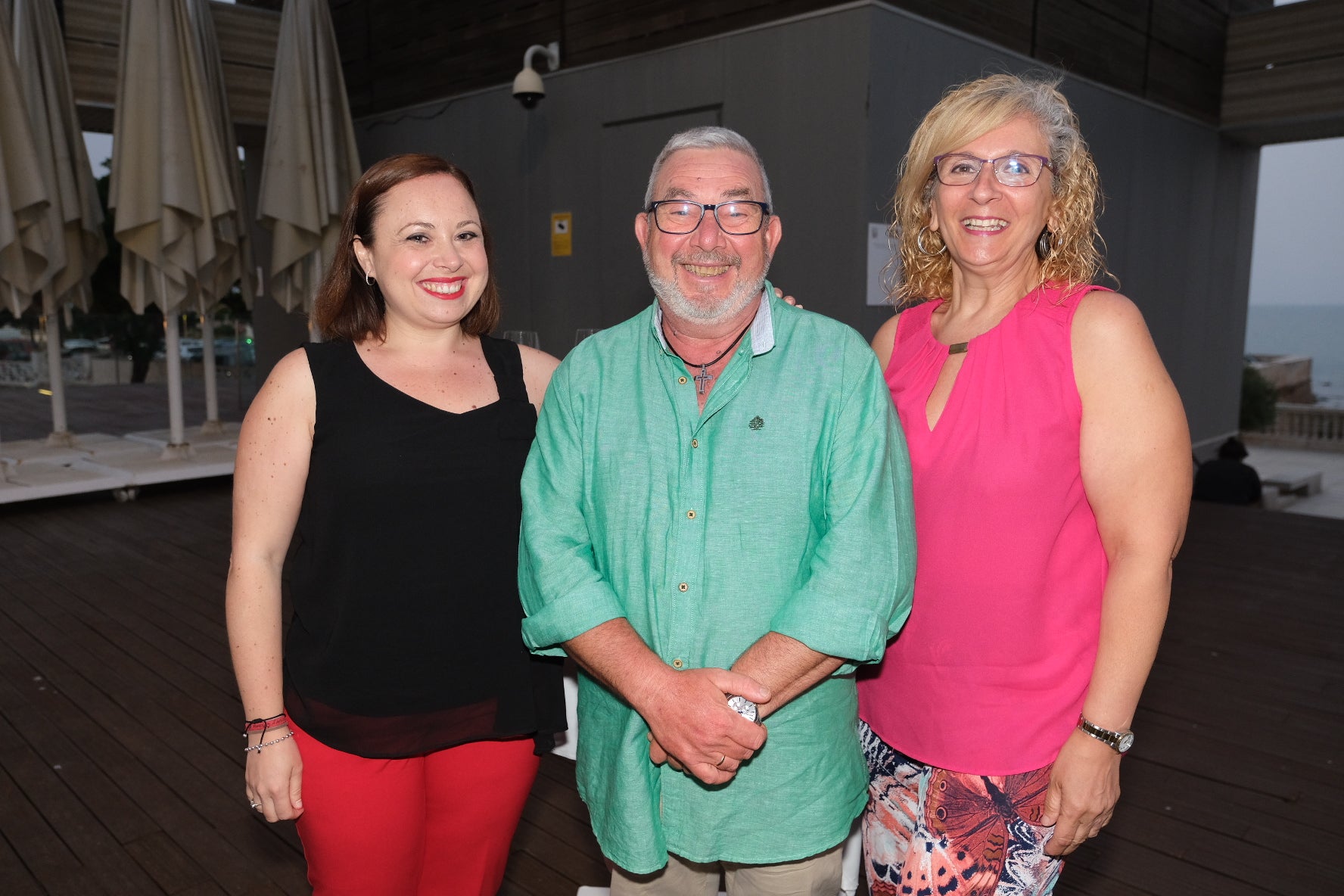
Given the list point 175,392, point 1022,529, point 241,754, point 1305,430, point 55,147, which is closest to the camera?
point 1022,529

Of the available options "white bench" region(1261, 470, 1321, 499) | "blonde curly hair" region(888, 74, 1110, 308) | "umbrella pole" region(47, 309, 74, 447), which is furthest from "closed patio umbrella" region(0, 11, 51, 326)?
"white bench" region(1261, 470, 1321, 499)

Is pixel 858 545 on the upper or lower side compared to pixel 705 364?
lower

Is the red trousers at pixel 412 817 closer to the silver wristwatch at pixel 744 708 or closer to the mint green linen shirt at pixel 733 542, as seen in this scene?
the mint green linen shirt at pixel 733 542

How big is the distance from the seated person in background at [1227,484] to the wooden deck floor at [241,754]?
1755 millimetres

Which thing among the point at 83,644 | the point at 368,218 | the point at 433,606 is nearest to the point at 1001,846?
the point at 433,606

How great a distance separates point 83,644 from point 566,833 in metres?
2.59

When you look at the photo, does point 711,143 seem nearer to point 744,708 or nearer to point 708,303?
point 708,303

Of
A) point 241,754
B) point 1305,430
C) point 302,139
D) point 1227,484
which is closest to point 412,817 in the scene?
point 241,754

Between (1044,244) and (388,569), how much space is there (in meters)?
1.28

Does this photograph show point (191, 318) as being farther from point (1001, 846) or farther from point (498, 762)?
point (1001, 846)

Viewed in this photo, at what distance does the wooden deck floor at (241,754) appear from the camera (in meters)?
2.35

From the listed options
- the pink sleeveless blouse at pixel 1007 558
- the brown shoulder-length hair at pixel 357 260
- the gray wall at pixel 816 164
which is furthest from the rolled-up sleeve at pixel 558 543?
the gray wall at pixel 816 164

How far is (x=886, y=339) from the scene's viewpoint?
1.73 m

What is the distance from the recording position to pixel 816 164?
197 inches
